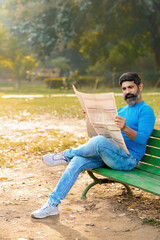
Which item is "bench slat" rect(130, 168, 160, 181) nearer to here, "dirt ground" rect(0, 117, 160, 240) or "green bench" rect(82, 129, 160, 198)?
"green bench" rect(82, 129, 160, 198)

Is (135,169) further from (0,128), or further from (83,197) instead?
(0,128)

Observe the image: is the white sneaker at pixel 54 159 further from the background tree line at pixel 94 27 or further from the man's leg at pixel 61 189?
the background tree line at pixel 94 27

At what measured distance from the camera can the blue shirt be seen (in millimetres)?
4055

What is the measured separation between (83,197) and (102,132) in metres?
0.86

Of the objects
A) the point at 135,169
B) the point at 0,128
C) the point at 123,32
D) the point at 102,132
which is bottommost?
the point at 0,128

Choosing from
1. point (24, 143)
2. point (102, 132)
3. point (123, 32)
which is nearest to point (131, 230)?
point (102, 132)

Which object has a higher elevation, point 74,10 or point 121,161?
point 74,10

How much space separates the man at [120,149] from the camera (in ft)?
13.0

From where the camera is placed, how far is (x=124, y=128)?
12.7ft

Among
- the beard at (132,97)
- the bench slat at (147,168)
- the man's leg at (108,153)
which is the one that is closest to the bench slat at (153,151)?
the bench slat at (147,168)

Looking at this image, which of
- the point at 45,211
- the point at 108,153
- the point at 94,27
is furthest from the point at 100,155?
the point at 94,27

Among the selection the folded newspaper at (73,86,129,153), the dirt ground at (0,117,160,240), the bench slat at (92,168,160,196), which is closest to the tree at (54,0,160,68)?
the dirt ground at (0,117,160,240)

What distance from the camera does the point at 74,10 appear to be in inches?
999

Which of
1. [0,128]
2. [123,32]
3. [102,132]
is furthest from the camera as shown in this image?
[123,32]
